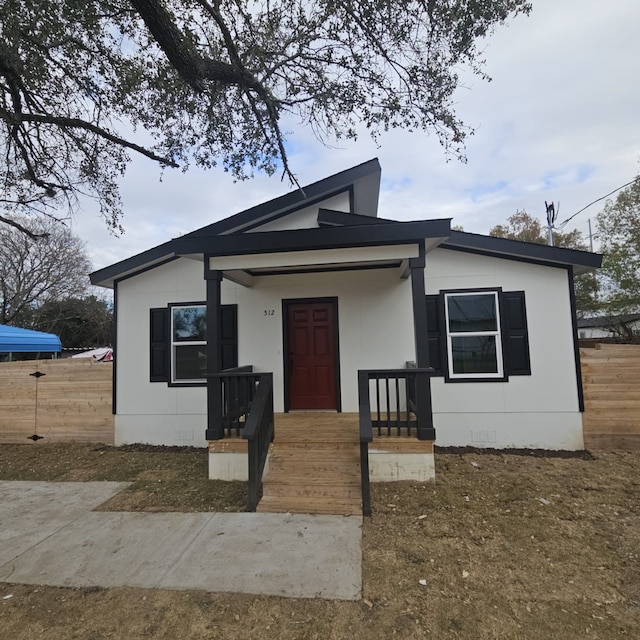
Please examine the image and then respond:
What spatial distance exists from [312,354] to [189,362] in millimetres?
2210

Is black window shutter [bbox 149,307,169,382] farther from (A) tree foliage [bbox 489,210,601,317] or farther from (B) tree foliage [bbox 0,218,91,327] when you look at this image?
(B) tree foliage [bbox 0,218,91,327]

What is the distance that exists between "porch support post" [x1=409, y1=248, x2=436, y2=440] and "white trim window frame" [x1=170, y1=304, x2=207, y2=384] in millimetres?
3844

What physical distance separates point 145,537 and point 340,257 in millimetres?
3601

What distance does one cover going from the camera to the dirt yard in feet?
7.90

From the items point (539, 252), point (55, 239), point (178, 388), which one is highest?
point (55, 239)

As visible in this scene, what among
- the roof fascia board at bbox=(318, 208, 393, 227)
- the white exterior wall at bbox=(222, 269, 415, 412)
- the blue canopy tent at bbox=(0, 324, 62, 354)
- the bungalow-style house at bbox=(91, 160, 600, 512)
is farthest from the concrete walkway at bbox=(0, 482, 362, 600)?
the blue canopy tent at bbox=(0, 324, 62, 354)

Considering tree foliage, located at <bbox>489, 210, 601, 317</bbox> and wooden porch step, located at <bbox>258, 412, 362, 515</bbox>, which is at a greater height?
tree foliage, located at <bbox>489, 210, 601, 317</bbox>

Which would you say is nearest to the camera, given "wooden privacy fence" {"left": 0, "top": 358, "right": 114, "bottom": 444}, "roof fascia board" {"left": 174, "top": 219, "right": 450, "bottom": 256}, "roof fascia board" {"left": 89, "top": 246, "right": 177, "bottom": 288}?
"roof fascia board" {"left": 174, "top": 219, "right": 450, "bottom": 256}

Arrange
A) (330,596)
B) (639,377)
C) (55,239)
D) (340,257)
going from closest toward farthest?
(330,596) → (340,257) → (639,377) → (55,239)

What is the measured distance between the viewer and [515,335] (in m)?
6.26

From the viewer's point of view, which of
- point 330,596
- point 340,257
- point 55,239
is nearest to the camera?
point 330,596

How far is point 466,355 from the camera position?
21.0ft

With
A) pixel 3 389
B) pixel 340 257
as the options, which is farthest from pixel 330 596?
pixel 3 389

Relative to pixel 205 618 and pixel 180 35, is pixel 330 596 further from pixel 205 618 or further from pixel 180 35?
pixel 180 35
